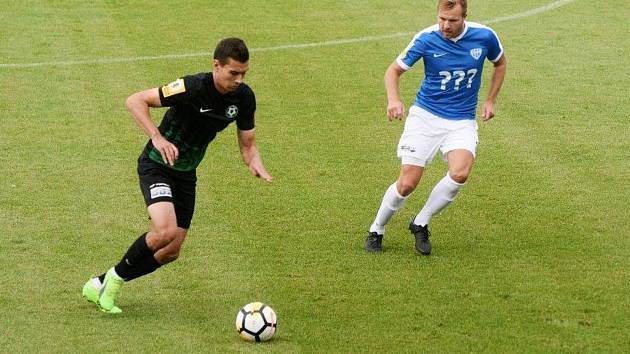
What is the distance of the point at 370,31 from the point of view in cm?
2114

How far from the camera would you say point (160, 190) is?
10664 millimetres

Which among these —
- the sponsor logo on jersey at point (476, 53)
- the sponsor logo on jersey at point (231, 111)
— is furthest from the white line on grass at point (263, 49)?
the sponsor logo on jersey at point (231, 111)

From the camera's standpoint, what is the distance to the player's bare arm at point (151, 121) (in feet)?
33.8

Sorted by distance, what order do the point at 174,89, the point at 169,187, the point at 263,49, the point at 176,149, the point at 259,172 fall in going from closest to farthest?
1. the point at 176,149
2. the point at 174,89
3. the point at 169,187
4. the point at 259,172
5. the point at 263,49

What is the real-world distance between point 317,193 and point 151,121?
3.97 metres

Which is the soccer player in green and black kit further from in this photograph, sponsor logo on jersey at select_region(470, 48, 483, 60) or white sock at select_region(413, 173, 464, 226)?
sponsor logo on jersey at select_region(470, 48, 483, 60)

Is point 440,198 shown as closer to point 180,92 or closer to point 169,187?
point 169,187

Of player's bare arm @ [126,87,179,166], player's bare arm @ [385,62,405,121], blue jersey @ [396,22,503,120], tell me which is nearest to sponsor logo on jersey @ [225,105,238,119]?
player's bare arm @ [126,87,179,166]

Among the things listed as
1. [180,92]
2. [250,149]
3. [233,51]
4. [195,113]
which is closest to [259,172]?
[250,149]

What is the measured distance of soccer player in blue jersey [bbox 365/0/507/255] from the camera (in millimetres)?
12109

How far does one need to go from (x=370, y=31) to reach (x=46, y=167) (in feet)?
24.7

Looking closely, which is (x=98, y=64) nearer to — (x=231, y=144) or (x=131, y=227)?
(x=231, y=144)

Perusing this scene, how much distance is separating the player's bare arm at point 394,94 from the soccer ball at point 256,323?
242 centimetres

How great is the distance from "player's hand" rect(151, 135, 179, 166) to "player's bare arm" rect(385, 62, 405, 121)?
2.14 m
